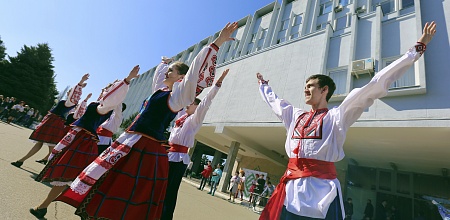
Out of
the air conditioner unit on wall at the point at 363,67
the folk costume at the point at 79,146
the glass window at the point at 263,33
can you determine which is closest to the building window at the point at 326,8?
the glass window at the point at 263,33

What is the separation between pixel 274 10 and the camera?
23312 millimetres

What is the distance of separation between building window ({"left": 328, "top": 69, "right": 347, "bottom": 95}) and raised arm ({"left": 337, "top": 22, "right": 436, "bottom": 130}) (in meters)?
10.5

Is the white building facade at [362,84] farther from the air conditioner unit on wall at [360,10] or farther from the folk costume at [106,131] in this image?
the folk costume at [106,131]

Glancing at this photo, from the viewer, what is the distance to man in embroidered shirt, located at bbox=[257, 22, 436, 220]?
1.84m

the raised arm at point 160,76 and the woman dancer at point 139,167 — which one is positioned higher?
the raised arm at point 160,76

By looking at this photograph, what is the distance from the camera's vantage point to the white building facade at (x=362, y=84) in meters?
9.20

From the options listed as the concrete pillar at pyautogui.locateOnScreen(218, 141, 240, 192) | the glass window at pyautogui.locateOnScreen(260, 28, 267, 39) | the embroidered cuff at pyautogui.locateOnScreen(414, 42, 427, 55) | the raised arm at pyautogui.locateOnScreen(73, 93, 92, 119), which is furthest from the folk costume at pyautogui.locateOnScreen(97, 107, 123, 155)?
the glass window at pyautogui.locateOnScreen(260, 28, 267, 39)

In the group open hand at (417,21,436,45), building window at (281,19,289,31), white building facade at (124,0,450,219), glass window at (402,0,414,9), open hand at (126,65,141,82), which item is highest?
building window at (281,19,289,31)

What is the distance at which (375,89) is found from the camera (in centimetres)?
202

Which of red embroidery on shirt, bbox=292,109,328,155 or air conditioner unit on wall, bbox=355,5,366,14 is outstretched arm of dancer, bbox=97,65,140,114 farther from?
air conditioner unit on wall, bbox=355,5,366,14

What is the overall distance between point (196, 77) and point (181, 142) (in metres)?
2.17

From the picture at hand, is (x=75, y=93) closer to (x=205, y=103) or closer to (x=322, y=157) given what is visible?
(x=205, y=103)

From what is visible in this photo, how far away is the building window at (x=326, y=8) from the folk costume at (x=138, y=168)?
20.8 meters

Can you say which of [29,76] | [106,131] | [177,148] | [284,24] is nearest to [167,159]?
[177,148]
